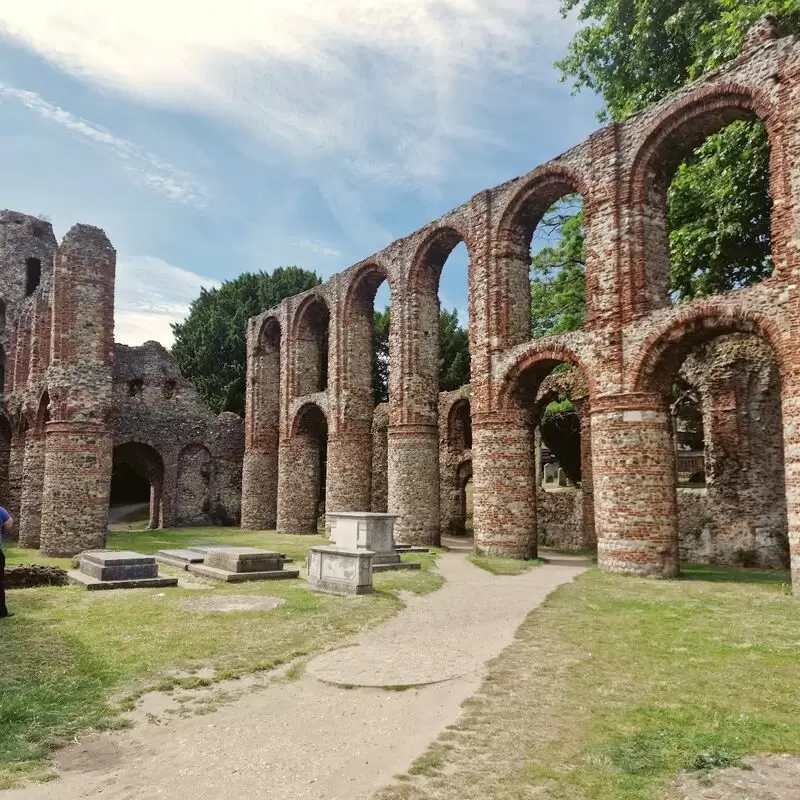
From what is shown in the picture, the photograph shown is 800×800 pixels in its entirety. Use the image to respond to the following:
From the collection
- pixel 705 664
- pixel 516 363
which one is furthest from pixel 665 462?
pixel 705 664

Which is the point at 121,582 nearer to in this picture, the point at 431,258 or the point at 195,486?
the point at 431,258

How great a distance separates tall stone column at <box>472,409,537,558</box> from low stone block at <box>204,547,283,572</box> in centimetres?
Result: 552

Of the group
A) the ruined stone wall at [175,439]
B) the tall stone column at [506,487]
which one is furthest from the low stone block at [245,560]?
the ruined stone wall at [175,439]

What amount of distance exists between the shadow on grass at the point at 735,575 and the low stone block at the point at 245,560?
747cm

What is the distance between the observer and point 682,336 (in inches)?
497

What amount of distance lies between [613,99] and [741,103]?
899 cm

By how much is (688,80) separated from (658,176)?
18.5ft

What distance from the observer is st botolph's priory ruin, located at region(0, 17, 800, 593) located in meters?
12.2

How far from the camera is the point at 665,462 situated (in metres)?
12.9

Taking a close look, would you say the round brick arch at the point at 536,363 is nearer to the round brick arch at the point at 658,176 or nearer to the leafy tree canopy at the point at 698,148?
the round brick arch at the point at 658,176

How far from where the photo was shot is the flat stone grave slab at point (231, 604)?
881cm

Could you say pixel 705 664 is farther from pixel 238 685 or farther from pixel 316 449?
pixel 316 449

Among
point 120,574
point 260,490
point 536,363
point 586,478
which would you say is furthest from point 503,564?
point 260,490

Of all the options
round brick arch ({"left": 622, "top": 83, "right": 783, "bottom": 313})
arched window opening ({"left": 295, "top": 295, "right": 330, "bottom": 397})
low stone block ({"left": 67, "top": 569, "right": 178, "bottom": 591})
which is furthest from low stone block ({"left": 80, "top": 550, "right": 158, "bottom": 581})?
arched window opening ({"left": 295, "top": 295, "right": 330, "bottom": 397})
